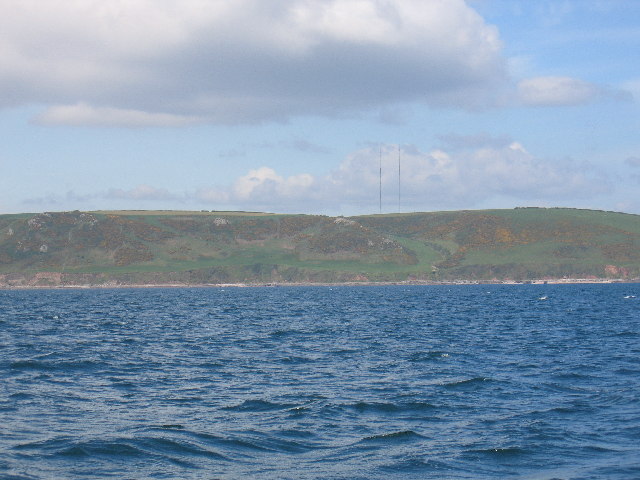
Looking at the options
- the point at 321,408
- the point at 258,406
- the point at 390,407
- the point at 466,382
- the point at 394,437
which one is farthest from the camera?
the point at 466,382

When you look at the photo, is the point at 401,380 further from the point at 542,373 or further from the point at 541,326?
the point at 541,326

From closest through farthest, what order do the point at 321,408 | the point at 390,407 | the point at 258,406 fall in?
the point at 321,408 < the point at 390,407 < the point at 258,406

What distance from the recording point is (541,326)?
71000mm

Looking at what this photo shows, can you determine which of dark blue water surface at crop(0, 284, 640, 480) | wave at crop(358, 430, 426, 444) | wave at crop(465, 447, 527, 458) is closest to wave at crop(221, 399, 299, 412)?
dark blue water surface at crop(0, 284, 640, 480)

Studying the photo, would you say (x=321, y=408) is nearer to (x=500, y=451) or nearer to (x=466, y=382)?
(x=500, y=451)

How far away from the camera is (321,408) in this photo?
93.6 feet

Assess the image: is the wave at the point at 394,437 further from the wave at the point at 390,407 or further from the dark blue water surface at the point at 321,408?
the wave at the point at 390,407

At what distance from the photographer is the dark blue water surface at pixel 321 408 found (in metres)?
20.8

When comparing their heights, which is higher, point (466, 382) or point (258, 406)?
point (258, 406)

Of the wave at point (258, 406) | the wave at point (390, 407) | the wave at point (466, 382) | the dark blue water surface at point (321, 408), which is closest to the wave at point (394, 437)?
the dark blue water surface at point (321, 408)

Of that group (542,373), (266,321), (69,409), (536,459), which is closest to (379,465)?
(536,459)

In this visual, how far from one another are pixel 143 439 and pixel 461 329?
4764 centimetres

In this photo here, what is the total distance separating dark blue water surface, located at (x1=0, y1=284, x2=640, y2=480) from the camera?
68.2ft

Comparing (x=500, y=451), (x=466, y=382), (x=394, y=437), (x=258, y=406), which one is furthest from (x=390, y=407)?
(x=500, y=451)
